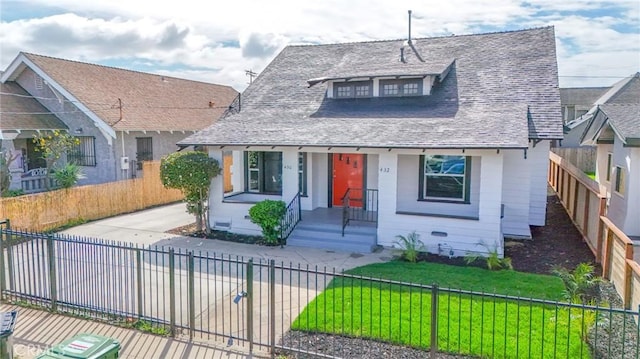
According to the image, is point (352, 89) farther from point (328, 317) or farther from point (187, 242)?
point (328, 317)

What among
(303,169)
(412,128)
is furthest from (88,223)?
(412,128)

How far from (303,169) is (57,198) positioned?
7970mm

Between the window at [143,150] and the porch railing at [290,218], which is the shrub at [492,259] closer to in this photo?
the porch railing at [290,218]

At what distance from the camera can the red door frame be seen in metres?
14.5

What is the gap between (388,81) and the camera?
15711mm

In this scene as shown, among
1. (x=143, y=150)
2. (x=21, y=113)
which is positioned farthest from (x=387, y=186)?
(x=21, y=113)

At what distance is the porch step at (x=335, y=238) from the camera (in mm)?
12031

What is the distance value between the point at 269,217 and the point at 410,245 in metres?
3.83

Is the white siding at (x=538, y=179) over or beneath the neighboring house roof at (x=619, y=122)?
beneath

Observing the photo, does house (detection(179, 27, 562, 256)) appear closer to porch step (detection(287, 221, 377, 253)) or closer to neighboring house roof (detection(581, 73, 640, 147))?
porch step (detection(287, 221, 377, 253))

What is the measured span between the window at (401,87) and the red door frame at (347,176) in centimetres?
279

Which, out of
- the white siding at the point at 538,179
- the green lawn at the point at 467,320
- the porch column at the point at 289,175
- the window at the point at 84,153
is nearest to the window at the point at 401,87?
the white siding at the point at 538,179

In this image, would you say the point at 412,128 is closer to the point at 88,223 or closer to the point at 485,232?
the point at 485,232

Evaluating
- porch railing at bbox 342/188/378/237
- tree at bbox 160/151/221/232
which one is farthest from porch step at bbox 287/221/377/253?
tree at bbox 160/151/221/232
